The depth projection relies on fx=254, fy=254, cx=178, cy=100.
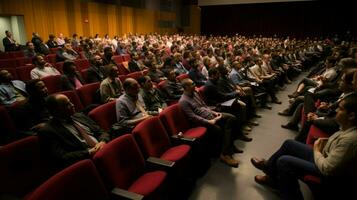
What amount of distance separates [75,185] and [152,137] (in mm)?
985

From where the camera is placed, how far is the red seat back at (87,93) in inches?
138

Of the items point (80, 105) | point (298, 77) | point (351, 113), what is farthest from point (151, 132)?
point (298, 77)

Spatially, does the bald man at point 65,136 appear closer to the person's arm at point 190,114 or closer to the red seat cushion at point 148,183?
the red seat cushion at point 148,183

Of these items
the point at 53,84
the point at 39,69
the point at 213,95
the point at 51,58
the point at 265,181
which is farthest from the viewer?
the point at 51,58

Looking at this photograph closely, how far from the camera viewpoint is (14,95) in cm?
365

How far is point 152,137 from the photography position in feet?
8.10

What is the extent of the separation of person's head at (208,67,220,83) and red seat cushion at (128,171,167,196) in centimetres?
209

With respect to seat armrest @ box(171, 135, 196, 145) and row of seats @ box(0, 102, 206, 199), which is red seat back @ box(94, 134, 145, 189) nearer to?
row of seats @ box(0, 102, 206, 199)

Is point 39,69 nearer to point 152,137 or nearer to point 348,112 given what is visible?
point 152,137

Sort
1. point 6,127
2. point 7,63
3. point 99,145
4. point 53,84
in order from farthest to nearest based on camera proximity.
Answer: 1. point 7,63
2. point 53,84
3. point 6,127
4. point 99,145

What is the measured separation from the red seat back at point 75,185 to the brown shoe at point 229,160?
5.71 ft

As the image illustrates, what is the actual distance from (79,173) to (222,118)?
2.20 metres

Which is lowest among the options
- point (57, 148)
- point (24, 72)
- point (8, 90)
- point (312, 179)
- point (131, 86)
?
point (312, 179)

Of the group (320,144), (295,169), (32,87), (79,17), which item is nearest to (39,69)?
(32,87)
